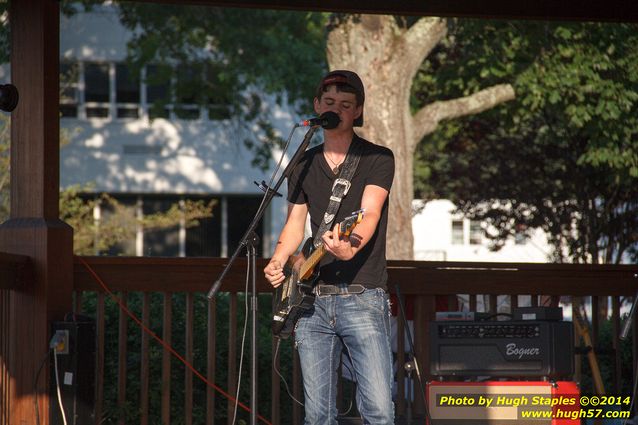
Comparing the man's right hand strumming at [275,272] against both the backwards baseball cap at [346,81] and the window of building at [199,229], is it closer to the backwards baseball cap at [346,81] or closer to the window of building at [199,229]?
the backwards baseball cap at [346,81]

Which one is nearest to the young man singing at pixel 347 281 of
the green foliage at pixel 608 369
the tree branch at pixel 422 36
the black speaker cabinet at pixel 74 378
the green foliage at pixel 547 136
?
the black speaker cabinet at pixel 74 378

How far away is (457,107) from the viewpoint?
49.9 feet

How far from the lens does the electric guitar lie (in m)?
4.48

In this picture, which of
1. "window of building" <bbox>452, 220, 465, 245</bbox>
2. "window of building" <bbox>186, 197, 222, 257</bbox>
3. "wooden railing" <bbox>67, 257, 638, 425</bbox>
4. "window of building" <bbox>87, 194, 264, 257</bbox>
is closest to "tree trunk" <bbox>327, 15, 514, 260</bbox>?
"wooden railing" <bbox>67, 257, 638, 425</bbox>

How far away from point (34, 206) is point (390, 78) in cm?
832

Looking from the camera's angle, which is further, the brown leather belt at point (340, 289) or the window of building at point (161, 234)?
the window of building at point (161, 234)

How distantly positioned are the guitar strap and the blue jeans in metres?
0.30

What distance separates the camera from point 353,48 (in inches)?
534

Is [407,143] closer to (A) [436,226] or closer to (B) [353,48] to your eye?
(B) [353,48]

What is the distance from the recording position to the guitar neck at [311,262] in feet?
14.3

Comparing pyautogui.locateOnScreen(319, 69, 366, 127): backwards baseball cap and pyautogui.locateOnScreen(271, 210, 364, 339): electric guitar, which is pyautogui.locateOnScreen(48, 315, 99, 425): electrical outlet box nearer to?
pyautogui.locateOnScreen(271, 210, 364, 339): electric guitar

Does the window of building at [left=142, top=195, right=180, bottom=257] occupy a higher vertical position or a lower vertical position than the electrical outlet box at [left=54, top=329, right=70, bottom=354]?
higher

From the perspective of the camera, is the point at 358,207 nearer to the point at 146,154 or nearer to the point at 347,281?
the point at 347,281

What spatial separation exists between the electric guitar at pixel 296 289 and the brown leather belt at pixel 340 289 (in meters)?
0.05
